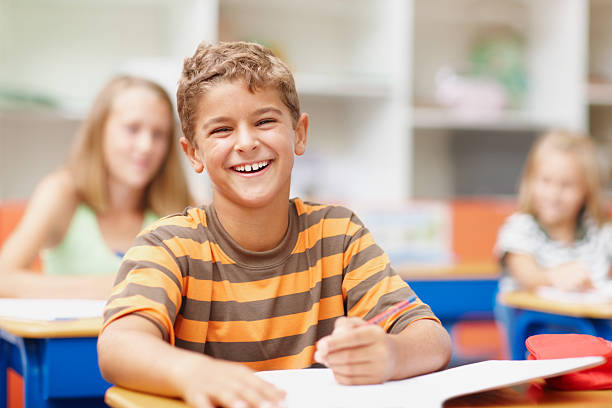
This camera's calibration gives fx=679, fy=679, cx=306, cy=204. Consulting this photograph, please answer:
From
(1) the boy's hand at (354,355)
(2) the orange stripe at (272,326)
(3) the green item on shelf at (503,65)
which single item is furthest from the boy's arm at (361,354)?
(3) the green item on shelf at (503,65)

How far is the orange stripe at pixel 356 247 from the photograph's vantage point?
103 centimetres

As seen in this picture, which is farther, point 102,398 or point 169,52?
point 169,52

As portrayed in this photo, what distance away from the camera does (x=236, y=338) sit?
94 centimetres

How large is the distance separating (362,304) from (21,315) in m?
0.57

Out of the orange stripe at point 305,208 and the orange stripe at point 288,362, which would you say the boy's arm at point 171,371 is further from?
the orange stripe at point 305,208

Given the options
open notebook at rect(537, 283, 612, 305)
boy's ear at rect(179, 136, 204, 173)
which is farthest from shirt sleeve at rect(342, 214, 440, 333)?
open notebook at rect(537, 283, 612, 305)

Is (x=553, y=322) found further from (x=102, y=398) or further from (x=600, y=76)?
(x=600, y=76)

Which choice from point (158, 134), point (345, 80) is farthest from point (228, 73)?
point (345, 80)

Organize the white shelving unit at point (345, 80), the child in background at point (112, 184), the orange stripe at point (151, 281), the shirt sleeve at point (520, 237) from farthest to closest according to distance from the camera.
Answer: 1. the white shelving unit at point (345, 80)
2. the shirt sleeve at point (520, 237)
3. the child in background at point (112, 184)
4. the orange stripe at point (151, 281)

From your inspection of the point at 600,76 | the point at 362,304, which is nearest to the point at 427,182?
the point at 600,76

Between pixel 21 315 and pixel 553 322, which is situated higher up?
pixel 21 315

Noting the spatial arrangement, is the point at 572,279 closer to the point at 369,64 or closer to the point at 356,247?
the point at 356,247

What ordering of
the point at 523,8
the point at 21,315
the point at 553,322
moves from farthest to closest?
the point at 523,8 → the point at 553,322 → the point at 21,315

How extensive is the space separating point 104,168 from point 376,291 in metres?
1.02
